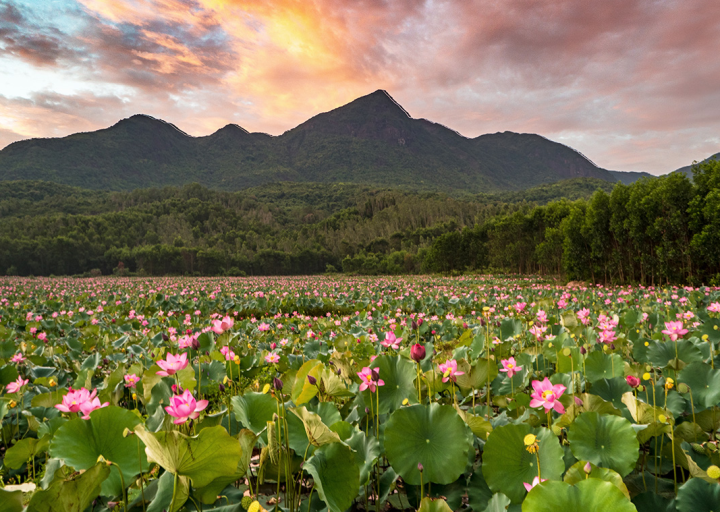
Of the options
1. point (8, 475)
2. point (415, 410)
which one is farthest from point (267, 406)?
point (8, 475)

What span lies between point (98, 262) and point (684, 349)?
75.4 m

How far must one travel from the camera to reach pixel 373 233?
335ft

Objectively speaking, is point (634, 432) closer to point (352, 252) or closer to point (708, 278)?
point (708, 278)

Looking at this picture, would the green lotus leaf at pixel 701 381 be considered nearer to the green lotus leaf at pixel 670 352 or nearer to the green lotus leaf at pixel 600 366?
the green lotus leaf at pixel 600 366

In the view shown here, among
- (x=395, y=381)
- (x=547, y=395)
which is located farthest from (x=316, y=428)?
(x=395, y=381)

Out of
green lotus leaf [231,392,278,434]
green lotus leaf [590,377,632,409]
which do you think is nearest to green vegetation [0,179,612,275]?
green lotus leaf [590,377,632,409]

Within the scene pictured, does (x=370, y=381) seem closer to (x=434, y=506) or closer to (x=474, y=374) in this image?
(x=434, y=506)

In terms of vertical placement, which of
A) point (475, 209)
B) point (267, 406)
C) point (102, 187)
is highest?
point (102, 187)

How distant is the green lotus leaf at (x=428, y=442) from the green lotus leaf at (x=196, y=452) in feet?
1.81

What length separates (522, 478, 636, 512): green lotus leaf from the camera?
35.1 inches

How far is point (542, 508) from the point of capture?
3.00 ft

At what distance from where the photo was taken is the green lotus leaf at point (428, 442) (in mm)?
1395

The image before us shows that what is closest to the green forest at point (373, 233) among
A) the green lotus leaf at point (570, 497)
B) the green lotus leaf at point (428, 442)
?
the green lotus leaf at point (428, 442)

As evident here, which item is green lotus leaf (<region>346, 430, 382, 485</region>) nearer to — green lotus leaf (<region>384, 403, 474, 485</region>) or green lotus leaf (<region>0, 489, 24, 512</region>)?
green lotus leaf (<region>384, 403, 474, 485</region>)
